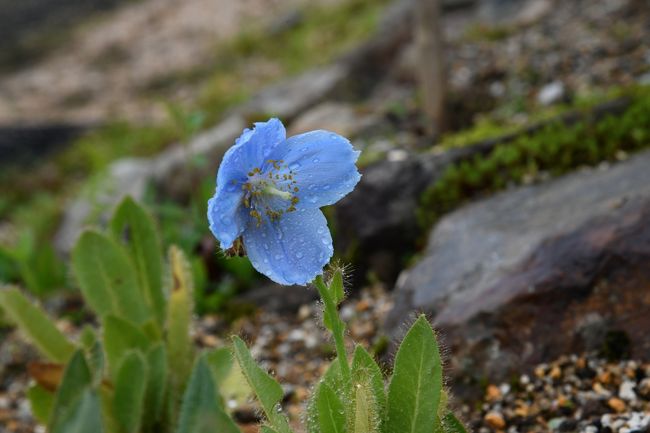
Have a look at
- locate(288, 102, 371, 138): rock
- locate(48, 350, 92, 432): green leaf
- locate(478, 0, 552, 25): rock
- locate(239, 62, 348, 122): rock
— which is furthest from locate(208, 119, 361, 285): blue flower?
locate(478, 0, 552, 25): rock

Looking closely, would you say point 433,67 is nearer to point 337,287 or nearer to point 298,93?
point 298,93

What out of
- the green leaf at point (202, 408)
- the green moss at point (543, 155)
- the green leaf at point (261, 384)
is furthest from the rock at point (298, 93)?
the green leaf at point (202, 408)

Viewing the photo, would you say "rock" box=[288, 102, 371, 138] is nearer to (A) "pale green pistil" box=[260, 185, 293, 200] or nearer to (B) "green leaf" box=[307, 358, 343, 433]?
(B) "green leaf" box=[307, 358, 343, 433]

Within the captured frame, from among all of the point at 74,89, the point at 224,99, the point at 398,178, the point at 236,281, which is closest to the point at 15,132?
the point at 74,89

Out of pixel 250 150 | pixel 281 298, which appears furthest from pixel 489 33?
pixel 250 150

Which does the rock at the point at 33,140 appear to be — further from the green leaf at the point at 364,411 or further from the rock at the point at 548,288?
the green leaf at the point at 364,411

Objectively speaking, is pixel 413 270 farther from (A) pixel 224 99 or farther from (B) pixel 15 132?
(B) pixel 15 132
